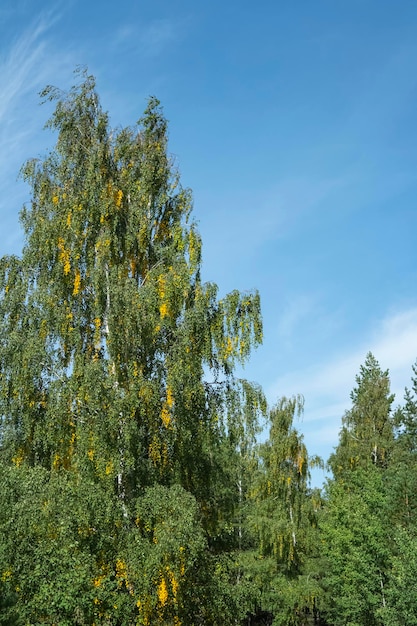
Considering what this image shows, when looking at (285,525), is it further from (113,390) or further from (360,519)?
(113,390)

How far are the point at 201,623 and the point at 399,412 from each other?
32817 mm

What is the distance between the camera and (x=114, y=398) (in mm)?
12953

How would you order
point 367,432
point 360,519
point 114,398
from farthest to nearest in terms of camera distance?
point 367,432 < point 360,519 < point 114,398

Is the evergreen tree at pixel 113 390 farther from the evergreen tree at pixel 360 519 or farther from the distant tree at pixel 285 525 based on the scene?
the distant tree at pixel 285 525

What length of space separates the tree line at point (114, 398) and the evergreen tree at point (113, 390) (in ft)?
0.12

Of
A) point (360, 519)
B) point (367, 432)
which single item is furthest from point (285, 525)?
point (367, 432)

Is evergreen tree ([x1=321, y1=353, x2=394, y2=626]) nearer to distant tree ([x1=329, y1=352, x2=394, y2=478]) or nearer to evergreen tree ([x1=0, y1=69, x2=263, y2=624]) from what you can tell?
distant tree ([x1=329, y1=352, x2=394, y2=478])

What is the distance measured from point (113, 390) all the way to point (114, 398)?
8.3 inches

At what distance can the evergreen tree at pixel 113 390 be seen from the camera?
11539mm

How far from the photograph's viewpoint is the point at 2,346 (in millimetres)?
14992

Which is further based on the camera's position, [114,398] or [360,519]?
[360,519]

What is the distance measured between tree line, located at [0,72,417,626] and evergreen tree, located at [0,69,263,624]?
0.04 metres

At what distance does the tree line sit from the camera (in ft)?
37.7

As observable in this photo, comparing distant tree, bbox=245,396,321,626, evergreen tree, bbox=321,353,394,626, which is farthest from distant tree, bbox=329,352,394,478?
distant tree, bbox=245,396,321,626
